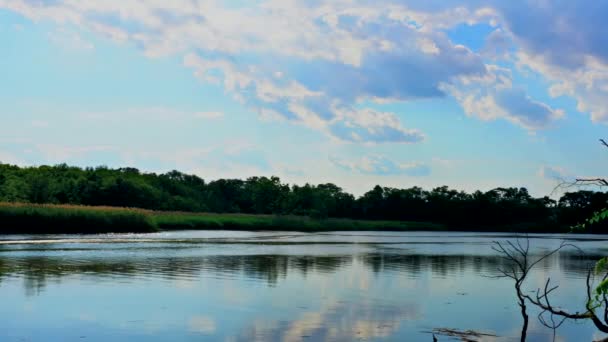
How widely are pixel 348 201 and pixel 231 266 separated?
367ft

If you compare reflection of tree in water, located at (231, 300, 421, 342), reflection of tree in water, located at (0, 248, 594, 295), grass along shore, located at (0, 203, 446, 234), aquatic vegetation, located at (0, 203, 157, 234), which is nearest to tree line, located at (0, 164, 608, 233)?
grass along shore, located at (0, 203, 446, 234)

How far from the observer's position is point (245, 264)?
28.6m

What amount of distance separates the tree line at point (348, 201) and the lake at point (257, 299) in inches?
2621

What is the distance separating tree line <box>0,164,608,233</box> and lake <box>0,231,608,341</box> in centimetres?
6656

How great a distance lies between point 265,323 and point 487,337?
4521 millimetres

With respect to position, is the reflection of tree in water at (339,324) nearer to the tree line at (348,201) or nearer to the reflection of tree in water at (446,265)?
the reflection of tree in water at (446,265)

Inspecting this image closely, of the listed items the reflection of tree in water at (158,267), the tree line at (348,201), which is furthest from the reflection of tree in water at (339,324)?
the tree line at (348,201)

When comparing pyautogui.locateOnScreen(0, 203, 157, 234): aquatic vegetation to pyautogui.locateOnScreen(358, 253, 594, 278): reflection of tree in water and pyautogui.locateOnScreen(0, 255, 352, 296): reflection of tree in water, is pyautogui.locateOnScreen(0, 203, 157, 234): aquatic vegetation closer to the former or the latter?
pyautogui.locateOnScreen(0, 255, 352, 296): reflection of tree in water

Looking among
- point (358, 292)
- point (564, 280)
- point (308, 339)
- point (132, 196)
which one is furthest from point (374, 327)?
point (132, 196)

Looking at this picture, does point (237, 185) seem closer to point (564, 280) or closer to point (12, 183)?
point (12, 183)

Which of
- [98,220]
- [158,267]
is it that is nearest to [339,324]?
[158,267]

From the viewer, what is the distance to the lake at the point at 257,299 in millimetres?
13336

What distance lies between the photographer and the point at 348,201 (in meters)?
139

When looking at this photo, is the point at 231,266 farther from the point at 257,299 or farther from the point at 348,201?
the point at 348,201
